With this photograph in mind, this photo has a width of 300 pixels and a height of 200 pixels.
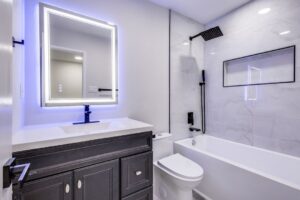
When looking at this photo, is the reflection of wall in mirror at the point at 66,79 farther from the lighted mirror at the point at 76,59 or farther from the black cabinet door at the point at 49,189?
the black cabinet door at the point at 49,189

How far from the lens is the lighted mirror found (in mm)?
1438

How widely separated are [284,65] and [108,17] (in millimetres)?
2216

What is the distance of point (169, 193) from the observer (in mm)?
1731

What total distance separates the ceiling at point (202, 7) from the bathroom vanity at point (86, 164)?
1841 millimetres

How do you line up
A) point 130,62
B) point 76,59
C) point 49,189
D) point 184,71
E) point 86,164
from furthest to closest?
1. point 184,71
2. point 130,62
3. point 76,59
4. point 86,164
5. point 49,189

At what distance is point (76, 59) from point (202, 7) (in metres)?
1.92

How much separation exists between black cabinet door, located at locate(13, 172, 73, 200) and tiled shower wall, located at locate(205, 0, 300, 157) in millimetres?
2251

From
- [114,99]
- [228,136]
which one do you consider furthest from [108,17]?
[228,136]

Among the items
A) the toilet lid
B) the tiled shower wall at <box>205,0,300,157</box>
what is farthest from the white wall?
the tiled shower wall at <box>205,0,300,157</box>

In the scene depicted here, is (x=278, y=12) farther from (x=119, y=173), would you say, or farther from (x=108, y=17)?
(x=119, y=173)

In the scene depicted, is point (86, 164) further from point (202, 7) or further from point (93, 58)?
point (202, 7)

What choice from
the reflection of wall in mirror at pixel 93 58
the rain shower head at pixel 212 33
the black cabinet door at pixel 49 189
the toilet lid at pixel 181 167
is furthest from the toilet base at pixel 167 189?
the rain shower head at pixel 212 33

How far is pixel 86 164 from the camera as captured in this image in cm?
106

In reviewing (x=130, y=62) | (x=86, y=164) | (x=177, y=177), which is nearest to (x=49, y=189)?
(x=86, y=164)
